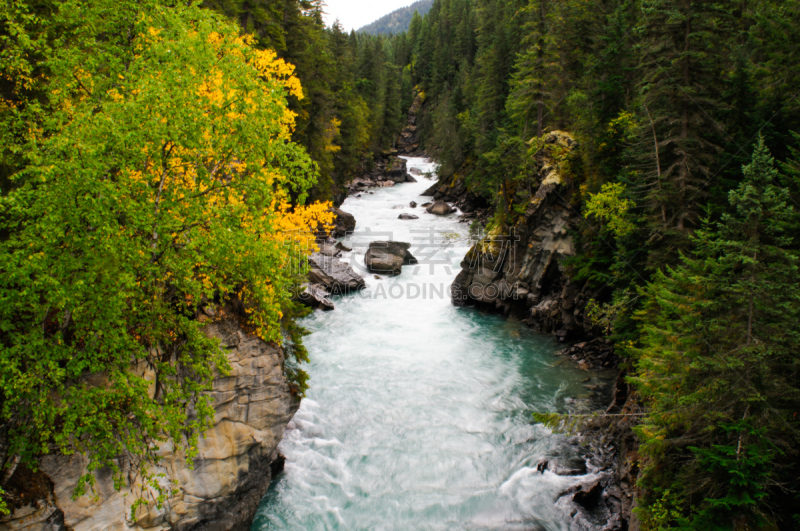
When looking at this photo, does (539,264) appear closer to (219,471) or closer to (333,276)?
(333,276)

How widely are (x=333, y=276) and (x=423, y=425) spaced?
1362 cm

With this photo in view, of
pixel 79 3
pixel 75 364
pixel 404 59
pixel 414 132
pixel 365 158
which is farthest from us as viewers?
pixel 404 59

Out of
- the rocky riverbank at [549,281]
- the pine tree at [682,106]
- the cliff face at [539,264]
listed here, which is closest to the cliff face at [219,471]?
the rocky riverbank at [549,281]

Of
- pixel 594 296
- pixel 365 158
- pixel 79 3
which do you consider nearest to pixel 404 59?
pixel 365 158

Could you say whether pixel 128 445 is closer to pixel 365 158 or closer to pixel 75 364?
pixel 75 364

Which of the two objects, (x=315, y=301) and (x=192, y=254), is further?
(x=315, y=301)

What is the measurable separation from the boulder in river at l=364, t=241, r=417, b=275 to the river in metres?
3.87

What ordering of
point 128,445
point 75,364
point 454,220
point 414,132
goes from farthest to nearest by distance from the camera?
point 414,132
point 454,220
point 128,445
point 75,364

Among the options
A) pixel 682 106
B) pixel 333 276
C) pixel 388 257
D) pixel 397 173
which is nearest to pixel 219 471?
pixel 682 106

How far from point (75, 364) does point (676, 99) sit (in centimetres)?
1734

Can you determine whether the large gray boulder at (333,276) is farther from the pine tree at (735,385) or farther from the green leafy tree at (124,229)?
the pine tree at (735,385)

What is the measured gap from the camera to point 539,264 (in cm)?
2288

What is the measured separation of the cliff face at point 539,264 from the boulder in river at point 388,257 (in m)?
4.85

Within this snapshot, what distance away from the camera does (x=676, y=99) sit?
14102 millimetres
